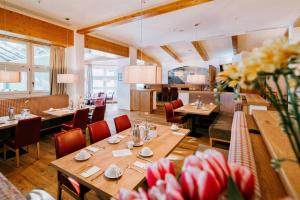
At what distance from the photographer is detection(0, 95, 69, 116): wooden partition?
3.74 m

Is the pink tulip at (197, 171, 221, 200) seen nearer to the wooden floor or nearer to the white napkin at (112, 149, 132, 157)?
the white napkin at (112, 149, 132, 157)

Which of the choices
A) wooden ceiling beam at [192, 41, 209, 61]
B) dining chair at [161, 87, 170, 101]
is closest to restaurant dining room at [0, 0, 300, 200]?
wooden ceiling beam at [192, 41, 209, 61]

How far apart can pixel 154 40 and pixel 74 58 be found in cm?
312

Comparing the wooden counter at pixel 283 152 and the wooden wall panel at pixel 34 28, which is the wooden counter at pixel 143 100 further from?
the wooden counter at pixel 283 152

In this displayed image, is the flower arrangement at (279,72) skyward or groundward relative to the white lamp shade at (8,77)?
groundward

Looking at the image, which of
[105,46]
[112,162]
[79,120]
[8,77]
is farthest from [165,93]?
[112,162]

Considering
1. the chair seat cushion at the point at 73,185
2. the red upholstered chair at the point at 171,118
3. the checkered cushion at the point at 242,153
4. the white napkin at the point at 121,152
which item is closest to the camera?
the checkered cushion at the point at 242,153

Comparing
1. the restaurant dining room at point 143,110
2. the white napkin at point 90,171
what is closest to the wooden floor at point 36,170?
→ the restaurant dining room at point 143,110

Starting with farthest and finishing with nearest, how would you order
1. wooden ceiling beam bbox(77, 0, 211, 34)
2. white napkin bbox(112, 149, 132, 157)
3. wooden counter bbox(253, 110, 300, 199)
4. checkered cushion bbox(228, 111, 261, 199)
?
wooden ceiling beam bbox(77, 0, 211, 34) → white napkin bbox(112, 149, 132, 157) → checkered cushion bbox(228, 111, 261, 199) → wooden counter bbox(253, 110, 300, 199)

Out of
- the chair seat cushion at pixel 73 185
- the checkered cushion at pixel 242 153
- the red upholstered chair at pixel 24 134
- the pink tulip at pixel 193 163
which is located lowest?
the chair seat cushion at pixel 73 185

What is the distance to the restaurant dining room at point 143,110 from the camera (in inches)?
21.1

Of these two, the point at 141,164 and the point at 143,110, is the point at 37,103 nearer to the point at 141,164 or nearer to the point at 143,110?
the point at 141,164

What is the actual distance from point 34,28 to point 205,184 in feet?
17.0

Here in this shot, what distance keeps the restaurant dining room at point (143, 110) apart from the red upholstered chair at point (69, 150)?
1 centimetres
